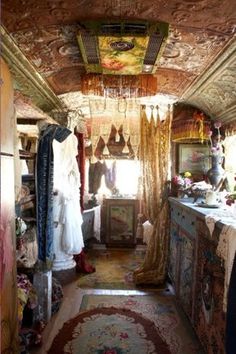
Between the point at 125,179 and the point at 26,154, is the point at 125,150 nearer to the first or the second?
the point at 125,179

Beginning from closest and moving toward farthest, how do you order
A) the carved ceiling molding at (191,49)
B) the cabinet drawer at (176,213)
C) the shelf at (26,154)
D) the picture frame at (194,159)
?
the carved ceiling molding at (191,49)
the shelf at (26,154)
the cabinet drawer at (176,213)
the picture frame at (194,159)

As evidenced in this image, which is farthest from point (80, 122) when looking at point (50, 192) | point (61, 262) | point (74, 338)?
point (74, 338)

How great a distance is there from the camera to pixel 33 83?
2.91 m

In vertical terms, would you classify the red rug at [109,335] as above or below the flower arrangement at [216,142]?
below

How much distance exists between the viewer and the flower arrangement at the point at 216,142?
3.54m

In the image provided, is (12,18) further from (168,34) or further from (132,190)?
(132,190)

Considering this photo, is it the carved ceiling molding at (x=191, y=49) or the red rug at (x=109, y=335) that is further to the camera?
the red rug at (x=109, y=335)

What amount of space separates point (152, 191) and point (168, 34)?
226cm

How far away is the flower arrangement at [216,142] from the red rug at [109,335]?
2.05 meters

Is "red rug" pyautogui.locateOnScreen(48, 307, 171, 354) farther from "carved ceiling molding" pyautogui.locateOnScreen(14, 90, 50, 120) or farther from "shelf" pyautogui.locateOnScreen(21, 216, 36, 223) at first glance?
"carved ceiling molding" pyautogui.locateOnScreen(14, 90, 50, 120)

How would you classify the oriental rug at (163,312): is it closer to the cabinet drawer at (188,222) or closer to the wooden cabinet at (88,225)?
the cabinet drawer at (188,222)

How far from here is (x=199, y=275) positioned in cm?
246

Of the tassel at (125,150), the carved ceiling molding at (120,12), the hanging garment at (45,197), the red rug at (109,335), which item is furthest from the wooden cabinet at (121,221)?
the carved ceiling molding at (120,12)

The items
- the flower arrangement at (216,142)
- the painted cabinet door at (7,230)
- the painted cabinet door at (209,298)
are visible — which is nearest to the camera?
the painted cabinet door at (7,230)
